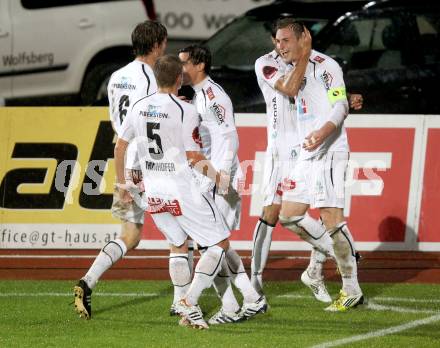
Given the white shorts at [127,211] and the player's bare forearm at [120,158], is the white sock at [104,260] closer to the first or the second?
the white shorts at [127,211]

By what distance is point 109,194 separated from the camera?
13.9m

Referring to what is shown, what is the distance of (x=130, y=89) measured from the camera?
1098cm

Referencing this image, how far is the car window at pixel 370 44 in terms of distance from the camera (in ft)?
53.5

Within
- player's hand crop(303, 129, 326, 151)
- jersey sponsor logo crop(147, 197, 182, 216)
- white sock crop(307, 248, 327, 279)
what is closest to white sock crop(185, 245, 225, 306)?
jersey sponsor logo crop(147, 197, 182, 216)

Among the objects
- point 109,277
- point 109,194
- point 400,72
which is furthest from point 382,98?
point 109,277

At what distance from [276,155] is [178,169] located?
1612 millimetres

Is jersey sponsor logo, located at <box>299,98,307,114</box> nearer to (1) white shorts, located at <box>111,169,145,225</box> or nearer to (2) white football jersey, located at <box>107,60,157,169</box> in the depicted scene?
(2) white football jersey, located at <box>107,60,157,169</box>

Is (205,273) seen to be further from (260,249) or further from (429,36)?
(429,36)

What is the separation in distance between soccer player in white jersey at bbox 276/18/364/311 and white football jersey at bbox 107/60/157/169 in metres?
1.11

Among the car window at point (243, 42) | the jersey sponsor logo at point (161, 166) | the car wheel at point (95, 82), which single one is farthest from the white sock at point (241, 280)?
the car wheel at point (95, 82)

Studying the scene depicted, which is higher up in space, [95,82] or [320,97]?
[320,97]

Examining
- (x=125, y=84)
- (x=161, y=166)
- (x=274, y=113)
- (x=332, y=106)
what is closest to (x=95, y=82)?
(x=274, y=113)

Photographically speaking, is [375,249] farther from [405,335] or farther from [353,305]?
[405,335]

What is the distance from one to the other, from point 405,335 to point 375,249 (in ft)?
13.0
